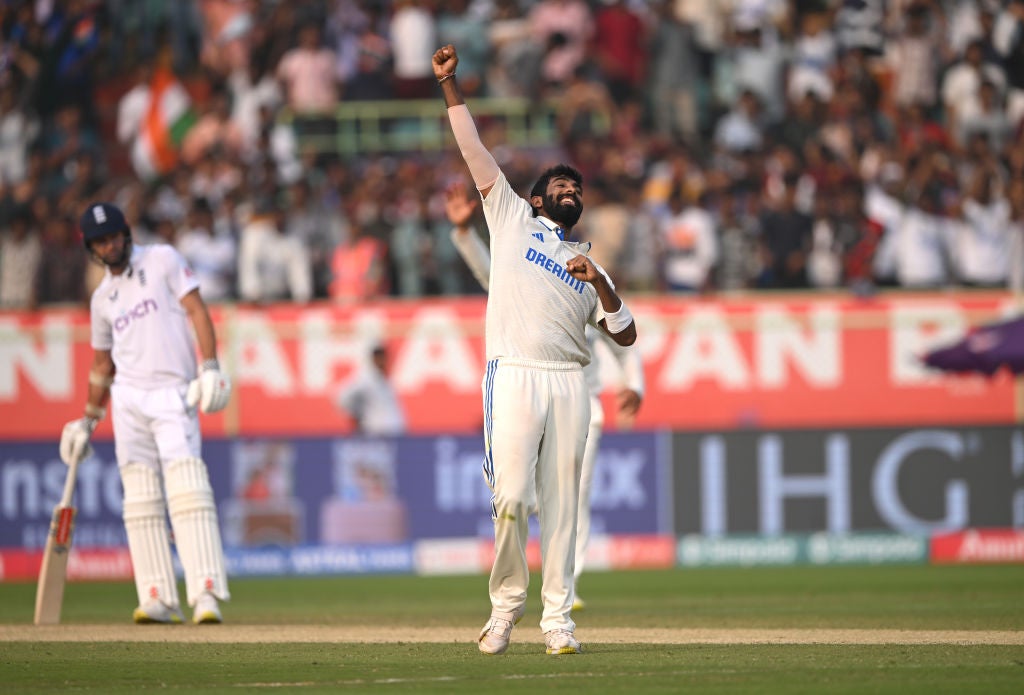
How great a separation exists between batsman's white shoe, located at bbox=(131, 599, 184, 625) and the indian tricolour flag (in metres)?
13.7

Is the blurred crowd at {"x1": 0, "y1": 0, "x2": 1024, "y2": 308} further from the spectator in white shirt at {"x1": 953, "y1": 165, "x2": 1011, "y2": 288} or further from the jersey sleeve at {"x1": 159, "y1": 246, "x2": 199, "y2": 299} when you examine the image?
the jersey sleeve at {"x1": 159, "y1": 246, "x2": 199, "y2": 299}

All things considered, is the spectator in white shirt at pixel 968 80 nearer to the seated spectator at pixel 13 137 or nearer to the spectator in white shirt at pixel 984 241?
the spectator in white shirt at pixel 984 241

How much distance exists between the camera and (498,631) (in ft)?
29.8

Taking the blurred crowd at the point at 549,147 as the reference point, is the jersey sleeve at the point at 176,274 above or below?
below

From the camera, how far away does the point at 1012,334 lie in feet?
60.9

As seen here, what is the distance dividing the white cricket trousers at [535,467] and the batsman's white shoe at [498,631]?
0.04m

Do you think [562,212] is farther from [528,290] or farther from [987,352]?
[987,352]

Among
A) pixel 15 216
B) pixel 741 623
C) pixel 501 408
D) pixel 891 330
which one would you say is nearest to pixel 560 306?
pixel 501 408

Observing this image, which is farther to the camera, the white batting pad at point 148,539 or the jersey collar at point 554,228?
the white batting pad at point 148,539

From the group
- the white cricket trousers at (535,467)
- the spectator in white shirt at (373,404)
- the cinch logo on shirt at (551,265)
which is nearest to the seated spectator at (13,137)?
the spectator in white shirt at (373,404)

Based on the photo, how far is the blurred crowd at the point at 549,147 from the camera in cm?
2098

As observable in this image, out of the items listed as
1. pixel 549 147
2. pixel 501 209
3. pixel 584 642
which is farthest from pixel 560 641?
pixel 549 147

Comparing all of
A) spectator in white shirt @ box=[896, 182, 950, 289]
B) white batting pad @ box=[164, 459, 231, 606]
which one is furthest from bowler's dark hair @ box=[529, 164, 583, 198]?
spectator in white shirt @ box=[896, 182, 950, 289]

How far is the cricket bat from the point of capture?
1199 cm
